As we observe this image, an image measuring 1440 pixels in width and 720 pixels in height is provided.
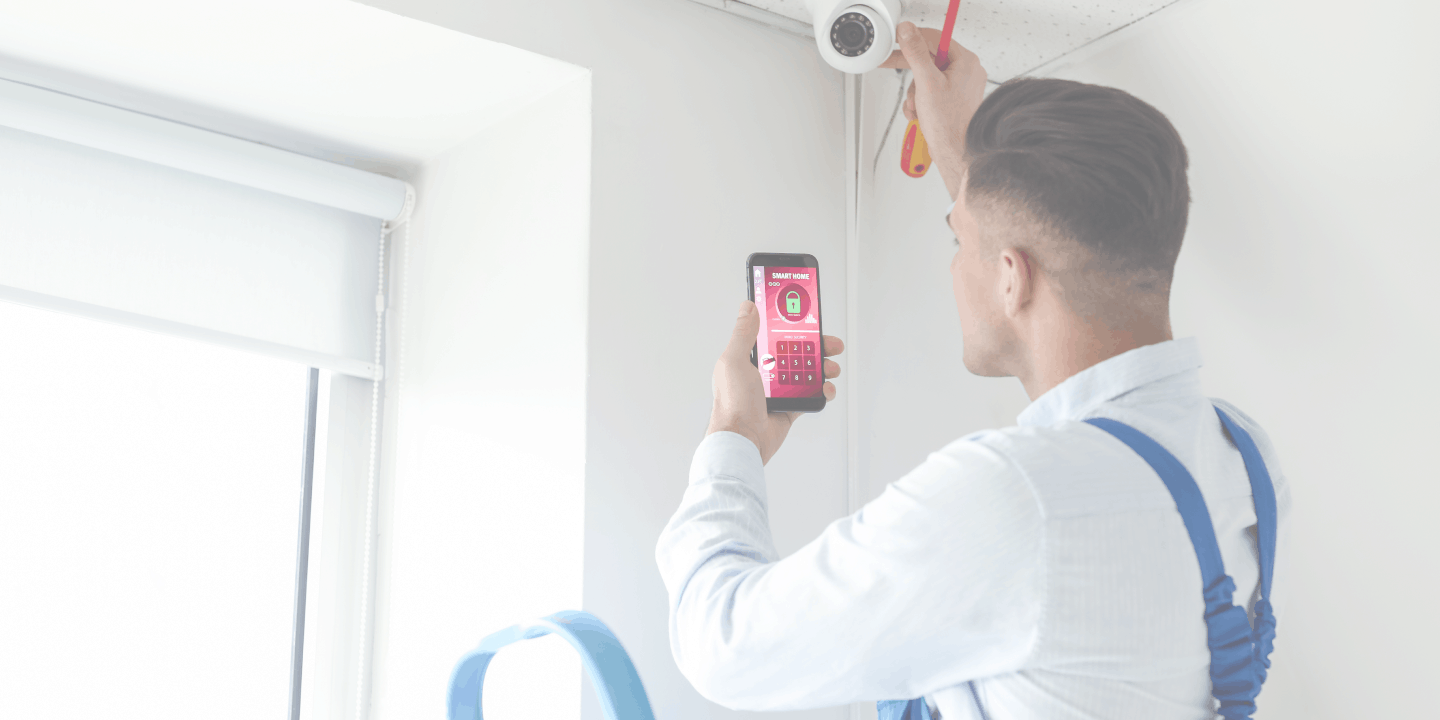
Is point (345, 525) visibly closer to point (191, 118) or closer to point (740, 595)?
point (191, 118)

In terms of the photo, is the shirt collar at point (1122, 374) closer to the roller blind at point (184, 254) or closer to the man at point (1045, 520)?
the man at point (1045, 520)

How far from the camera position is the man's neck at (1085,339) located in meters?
0.69

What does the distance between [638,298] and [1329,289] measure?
68 centimetres

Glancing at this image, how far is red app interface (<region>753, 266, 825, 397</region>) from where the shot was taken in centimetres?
90

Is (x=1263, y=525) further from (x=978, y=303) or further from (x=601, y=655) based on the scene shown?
(x=601, y=655)

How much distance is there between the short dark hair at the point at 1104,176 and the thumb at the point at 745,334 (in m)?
0.22

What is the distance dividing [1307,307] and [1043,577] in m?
0.62

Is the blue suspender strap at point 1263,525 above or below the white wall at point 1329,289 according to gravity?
below

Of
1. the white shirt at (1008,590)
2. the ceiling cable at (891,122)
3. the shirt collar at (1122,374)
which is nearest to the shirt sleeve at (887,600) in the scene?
the white shirt at (1008,590)

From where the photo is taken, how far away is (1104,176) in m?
0.68

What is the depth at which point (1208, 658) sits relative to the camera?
24.9 inches

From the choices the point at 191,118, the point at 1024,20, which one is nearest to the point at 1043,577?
the point at 1024,20

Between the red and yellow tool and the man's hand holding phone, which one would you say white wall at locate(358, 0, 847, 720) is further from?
the man's hand holding phone

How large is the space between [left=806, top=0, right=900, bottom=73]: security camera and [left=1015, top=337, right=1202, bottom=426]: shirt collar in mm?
577
